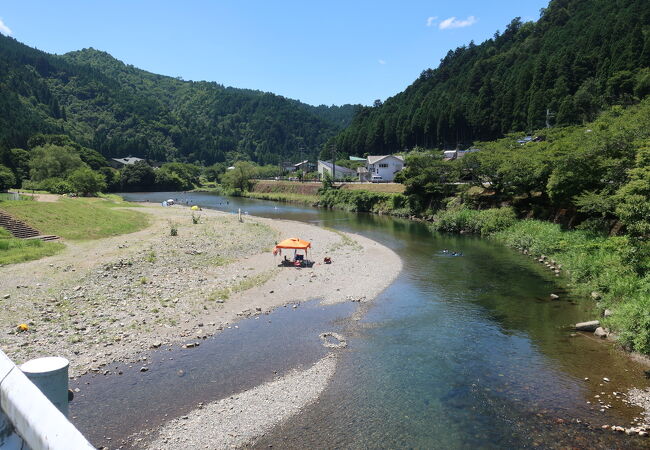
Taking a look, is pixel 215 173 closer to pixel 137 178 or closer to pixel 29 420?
pixel 137 178

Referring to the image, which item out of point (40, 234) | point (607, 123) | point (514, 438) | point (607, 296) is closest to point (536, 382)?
point (514, 438)

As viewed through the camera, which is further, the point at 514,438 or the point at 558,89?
the point at 558,89

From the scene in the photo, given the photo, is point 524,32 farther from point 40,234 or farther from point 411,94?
point 40,234

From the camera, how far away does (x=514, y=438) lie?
10305mm

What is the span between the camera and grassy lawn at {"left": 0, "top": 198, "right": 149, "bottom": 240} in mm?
32062

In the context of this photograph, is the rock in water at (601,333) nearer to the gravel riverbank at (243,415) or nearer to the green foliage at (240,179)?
the gravel riverbank at (243,415)

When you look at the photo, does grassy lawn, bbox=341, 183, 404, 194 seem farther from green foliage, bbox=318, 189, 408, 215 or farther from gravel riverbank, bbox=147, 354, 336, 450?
gravel riverbank, bbox=147, 354, 336, 450

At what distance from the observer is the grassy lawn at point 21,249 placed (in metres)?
23.9

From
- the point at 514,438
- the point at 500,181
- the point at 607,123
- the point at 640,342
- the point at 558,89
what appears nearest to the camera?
the point at 514,438

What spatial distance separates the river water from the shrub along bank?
111cm

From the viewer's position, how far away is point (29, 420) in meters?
2.21

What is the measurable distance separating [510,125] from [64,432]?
102855 millimetres

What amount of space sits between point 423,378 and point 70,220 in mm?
35024

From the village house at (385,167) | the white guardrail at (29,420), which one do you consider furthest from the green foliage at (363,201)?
the white guardrail at (29,420)
